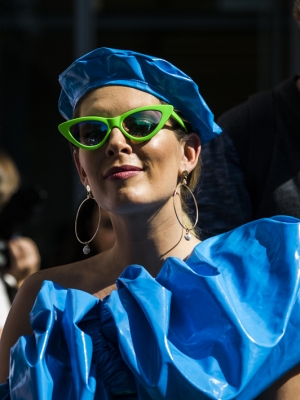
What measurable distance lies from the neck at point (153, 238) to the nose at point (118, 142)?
0.63ft

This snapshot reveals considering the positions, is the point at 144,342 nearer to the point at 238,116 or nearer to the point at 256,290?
the point at 256,290

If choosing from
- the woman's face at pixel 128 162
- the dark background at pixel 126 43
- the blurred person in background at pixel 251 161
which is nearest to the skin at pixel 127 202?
the woman's face at pixel 128 162

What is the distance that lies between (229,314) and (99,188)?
1.77ft

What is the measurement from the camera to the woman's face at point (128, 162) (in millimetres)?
2145

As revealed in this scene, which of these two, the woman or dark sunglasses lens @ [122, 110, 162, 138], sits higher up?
dark sunglasses lens @ [122, 110, 162, 138]

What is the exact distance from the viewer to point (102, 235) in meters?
3.96

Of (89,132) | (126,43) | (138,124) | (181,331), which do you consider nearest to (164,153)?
(138,124)

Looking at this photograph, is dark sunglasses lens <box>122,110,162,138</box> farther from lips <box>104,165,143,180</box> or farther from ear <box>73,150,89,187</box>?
ear <box>73,150,89,187</box>

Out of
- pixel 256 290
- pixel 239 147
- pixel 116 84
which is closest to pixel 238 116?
pixel 239 147

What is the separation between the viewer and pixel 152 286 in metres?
2.00

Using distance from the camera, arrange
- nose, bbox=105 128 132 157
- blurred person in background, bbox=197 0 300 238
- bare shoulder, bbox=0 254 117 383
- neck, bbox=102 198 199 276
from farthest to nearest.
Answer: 1. blurred person in background, bbox=197 0 300 238
2. bare shoulder, bbox=0 254 117 383
3. neck, bbox=102 198 199 276
4. nose, bbox=105 128 132 157

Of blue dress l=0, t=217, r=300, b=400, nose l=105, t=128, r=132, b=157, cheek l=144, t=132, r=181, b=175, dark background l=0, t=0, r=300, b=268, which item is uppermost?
nose l=105, t=128, r=132, b=157

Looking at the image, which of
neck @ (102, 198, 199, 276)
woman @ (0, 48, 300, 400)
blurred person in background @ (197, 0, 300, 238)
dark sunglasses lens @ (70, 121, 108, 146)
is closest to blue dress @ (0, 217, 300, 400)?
woman @ (0, 48, 300, 400)

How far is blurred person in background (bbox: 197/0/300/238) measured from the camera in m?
2.64
